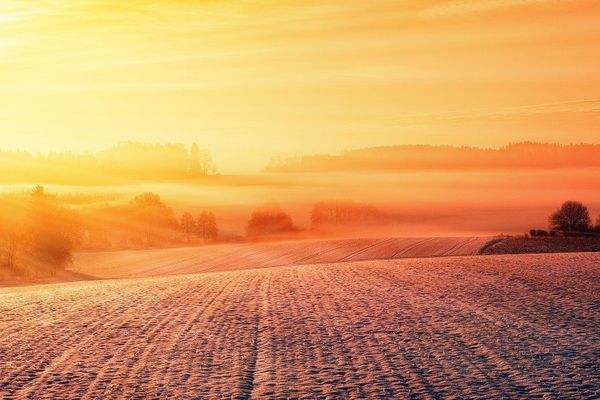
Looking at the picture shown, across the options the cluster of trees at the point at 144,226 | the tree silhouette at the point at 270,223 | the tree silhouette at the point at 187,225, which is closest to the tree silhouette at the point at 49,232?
the cluster of trees at the point at 144,226

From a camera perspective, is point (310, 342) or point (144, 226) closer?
point (310, 342)

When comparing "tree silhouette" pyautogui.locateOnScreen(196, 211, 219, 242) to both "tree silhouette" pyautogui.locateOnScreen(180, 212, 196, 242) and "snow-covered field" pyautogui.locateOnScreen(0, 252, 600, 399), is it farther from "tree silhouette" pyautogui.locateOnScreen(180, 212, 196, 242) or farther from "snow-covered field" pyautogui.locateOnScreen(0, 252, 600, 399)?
"snow-covered field" pyautogui.locateOnScreen(0, 252, 600, 399)

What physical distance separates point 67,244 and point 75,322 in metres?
43.8

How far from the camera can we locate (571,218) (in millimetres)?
79625

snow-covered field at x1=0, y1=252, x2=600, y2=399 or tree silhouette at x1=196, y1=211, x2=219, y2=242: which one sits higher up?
snow-covered field at x1=0, y1=252, x2=600, y2=399

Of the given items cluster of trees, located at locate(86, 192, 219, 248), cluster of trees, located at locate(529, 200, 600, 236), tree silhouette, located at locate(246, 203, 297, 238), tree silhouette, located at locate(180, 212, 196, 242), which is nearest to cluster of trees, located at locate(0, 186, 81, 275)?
cluster of trees, located at locate(86, 192, 219, 248)

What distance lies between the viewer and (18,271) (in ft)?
180

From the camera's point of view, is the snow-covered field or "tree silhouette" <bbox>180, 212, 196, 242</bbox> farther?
"tree silhouette" <bbox>180, 212, 196, 242</bbox>

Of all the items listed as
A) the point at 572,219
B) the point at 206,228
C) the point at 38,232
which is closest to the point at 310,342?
the point at 38,232

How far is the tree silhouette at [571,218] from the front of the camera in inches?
3095

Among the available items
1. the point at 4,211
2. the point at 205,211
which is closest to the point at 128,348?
the point at 4,211

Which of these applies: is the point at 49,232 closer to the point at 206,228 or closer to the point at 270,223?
the point at 206,228

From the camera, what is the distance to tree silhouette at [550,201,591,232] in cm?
7862

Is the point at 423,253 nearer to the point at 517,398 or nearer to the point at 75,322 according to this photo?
the point at 75,322
